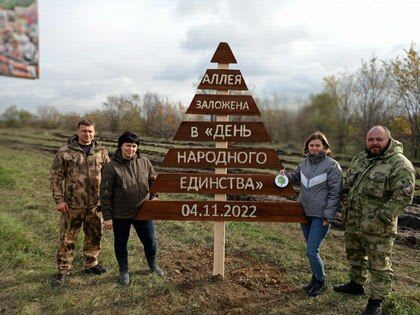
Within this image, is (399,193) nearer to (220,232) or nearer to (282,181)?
(282,181)

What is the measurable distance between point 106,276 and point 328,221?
8.95 ft

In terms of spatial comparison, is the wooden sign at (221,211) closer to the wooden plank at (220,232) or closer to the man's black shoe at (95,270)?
the wooden plank at (220,232)

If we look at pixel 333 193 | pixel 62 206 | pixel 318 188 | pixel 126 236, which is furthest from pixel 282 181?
pixel 62 206

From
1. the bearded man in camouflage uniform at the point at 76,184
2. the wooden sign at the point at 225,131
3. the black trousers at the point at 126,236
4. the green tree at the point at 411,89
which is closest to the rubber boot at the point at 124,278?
the black trousers at the point at 126,236

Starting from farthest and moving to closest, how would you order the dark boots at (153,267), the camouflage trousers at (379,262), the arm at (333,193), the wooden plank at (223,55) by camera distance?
Result: 1. the dark boots at (153,267)
2. the wooden plank at (223,55)
3. the arm at (333,193)
4. the camouflage trousers at (379,262)

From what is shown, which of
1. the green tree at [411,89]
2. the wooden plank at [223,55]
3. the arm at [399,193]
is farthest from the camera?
the green tree at [411,89]

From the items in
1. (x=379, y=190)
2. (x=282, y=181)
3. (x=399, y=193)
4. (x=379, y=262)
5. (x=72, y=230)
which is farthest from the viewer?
(x=72, y=230)

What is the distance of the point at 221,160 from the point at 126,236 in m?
1.38

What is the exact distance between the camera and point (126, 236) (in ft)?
13.6

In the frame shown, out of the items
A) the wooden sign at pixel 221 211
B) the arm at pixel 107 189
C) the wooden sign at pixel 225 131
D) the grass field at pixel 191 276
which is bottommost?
the grass field at pixel 191 276

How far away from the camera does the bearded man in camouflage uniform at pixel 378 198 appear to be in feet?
11.0

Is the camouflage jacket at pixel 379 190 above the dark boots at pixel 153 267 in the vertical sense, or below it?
above

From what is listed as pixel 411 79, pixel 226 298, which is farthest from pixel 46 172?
pixel 411 79

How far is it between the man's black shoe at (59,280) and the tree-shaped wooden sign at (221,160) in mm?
1246
